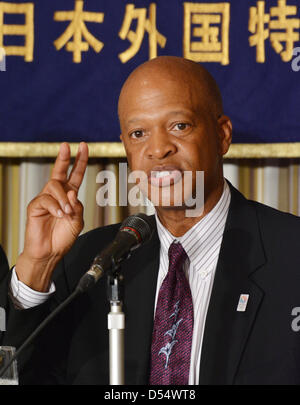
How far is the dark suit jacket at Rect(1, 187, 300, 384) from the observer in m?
1.40

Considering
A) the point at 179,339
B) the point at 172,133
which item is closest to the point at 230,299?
the point at 179,339

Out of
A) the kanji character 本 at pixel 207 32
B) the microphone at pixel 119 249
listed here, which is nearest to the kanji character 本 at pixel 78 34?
the kanji character 本 at pixel 207 32

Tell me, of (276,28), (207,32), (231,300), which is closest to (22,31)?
(207,32)

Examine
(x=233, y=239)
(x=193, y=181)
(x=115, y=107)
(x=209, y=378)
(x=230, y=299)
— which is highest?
(x=115, y=107)

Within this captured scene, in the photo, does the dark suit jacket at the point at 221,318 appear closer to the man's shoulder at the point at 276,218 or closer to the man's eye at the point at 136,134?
the man's shoulder at the point at 276,218

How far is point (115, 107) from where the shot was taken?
201cm

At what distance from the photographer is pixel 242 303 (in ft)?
4.70

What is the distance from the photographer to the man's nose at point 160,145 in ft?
4.71

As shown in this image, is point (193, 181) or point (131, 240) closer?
point (131, 240)

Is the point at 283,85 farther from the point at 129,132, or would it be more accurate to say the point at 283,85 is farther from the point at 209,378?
the point at 209,378

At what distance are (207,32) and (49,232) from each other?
85 cm

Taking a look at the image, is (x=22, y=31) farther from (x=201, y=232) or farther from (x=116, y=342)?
(x=116, y=342)

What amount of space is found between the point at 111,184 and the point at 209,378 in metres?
0.86
